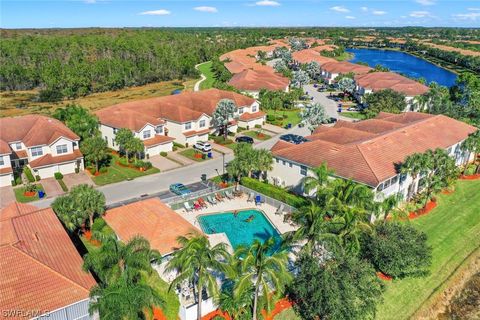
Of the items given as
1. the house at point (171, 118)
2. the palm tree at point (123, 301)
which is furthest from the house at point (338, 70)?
the palm tree at point (123, 301)

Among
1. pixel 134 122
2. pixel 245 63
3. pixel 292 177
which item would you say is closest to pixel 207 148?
pixel 134 122

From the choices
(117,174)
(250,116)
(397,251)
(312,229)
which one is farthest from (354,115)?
(312,229)

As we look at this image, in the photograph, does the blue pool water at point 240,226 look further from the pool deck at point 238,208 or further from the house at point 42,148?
the house at point 42,148

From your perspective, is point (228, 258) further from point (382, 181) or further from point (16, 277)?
point (382, 181)

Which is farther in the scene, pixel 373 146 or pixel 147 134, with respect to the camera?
pixel 147 134

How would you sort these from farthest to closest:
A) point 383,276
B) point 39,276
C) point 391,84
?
point 391,84
point 383,276
point 39,276

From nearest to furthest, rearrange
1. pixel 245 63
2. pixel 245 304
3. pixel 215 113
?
pixel 245 304 → pixel 215 113 → pixel 245 63

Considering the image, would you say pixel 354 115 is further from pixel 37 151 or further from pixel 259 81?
pixel 37 151
